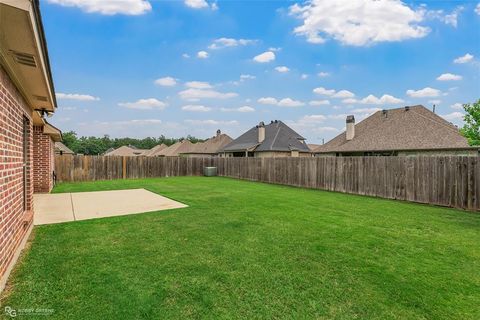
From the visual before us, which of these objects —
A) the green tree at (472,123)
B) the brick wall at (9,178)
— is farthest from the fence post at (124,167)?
the green tree at (472,123)

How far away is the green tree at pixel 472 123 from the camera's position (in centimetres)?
793

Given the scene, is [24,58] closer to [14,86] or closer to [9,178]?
[14,86]

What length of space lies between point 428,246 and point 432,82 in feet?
72.0

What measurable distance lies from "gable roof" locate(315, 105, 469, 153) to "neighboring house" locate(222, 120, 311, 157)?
5757 mm

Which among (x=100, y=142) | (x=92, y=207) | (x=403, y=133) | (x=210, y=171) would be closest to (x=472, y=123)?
(x=403, y=133)

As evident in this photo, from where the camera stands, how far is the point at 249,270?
3.42m

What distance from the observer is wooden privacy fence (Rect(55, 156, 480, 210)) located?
840 cm

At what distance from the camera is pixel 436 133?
16.3m

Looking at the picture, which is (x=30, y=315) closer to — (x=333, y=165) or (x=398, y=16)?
(x=333, y=165)

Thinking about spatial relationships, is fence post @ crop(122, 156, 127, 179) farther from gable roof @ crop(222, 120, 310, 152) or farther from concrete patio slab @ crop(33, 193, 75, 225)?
gable roof @ crop(222, 120, 310, 152)

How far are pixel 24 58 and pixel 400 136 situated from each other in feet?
63.6

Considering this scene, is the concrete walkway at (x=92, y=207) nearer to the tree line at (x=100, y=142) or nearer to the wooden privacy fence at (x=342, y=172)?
the wooden privacy fence at (x=342, y=172)

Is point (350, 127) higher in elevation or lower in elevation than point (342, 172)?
higher

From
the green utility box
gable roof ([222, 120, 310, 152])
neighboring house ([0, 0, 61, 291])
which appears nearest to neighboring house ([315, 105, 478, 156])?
gable roof ([222, 120, 310, 152])
